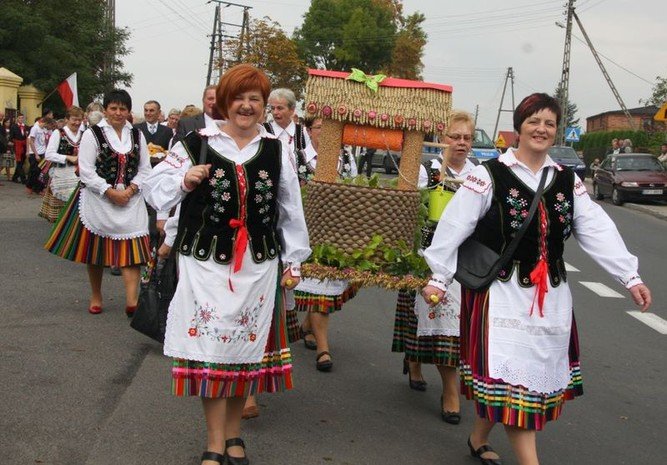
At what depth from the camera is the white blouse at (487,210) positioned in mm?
4422

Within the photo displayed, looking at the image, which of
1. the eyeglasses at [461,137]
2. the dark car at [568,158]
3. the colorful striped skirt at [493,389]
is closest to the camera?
the colorful striped skirt at [493,389]

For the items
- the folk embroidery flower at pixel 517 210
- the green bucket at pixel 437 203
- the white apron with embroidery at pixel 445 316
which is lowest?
the white apron with embroidery at pixel 445 316

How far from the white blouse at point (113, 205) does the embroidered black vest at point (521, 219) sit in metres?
4.34

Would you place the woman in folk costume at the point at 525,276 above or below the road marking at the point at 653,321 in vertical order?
above

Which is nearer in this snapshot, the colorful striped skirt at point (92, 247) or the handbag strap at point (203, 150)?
the handbag strap at point (203, 150)

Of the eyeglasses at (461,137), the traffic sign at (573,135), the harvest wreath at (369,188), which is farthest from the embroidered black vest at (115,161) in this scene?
the traffic sign at (573,135)

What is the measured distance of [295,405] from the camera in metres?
5.95

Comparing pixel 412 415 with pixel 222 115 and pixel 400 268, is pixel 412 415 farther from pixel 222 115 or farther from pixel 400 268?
pixel 222 115

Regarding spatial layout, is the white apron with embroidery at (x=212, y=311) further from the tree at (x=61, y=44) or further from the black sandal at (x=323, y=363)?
the tree at (x=61, y=44)

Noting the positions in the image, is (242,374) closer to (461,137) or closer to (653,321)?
(461,137)

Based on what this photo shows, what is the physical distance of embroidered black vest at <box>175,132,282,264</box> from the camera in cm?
447

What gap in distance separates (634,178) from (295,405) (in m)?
23.8

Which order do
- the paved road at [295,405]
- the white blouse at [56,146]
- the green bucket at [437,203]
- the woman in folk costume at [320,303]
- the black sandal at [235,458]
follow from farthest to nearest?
the white blouse at [56,146] < the woman in folk costume at [320,303] < the green bucket at [437,203] < the paved road at [295,405] < the black sandal at [235,458]

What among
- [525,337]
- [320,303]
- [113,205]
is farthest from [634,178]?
[525,337]
